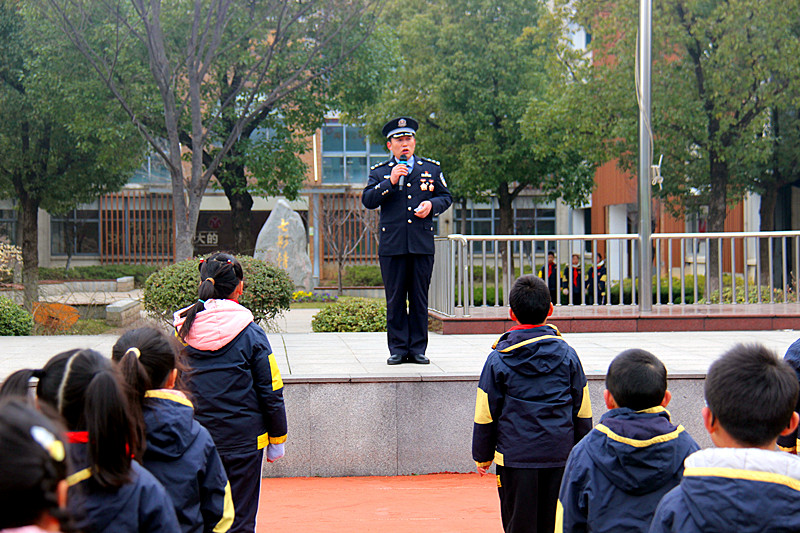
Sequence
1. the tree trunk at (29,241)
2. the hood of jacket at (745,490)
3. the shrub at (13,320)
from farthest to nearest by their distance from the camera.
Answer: the tree trunk at (29,241)
the shrub at (13,320)
the hood of jacket at (745,490)

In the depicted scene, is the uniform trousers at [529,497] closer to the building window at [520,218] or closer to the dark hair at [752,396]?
the dark hair at [752,396]

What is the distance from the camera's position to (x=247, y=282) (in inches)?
418

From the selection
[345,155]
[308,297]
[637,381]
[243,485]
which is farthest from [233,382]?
[345,155]

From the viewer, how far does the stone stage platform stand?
32.9ft

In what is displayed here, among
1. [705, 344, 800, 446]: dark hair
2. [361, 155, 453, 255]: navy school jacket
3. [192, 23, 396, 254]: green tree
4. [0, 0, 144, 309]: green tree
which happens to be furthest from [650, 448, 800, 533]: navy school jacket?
[192, 23, 396, 254]: green tree

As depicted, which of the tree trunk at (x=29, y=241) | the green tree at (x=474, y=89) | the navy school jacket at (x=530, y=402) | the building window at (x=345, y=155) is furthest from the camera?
the building window at (x=345, y=155)

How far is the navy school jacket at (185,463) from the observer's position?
265 centimetres

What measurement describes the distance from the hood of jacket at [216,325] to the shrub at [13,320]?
7.87 m

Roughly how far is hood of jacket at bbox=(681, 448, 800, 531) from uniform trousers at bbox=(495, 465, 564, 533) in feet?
6.13

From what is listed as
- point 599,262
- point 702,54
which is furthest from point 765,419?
point 702,54

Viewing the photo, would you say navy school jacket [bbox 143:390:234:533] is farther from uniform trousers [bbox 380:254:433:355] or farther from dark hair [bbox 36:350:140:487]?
uniform trousers [bbox 380:254:433:355]

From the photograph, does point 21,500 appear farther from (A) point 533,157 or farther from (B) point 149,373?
(A) point 533,157

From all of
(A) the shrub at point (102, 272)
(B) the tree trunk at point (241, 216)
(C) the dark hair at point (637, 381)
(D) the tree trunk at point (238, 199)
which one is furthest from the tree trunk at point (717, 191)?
(A) the shrub at point (102, 272)

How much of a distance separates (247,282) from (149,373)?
310 inches
